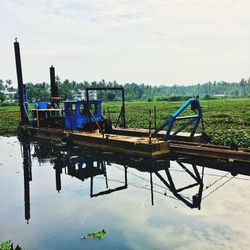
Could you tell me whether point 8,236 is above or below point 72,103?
below

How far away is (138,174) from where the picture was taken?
1198 cm

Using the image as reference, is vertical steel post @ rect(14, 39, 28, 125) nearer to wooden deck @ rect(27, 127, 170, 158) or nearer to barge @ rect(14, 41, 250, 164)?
barge @ rect(14, 41, 250, 164)

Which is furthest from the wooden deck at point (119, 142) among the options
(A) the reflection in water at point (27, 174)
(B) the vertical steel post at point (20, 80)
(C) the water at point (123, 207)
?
(B) the vertical steel post at point (20, 80)

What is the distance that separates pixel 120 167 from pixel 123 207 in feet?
15.2

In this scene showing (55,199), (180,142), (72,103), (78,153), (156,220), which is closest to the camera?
(156,220)

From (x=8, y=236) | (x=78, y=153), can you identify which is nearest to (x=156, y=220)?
(x=8, y=236)

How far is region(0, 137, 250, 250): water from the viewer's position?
6.62 meters

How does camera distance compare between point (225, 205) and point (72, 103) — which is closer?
point (225, 205)

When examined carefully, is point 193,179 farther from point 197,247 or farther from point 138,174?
point 197,247

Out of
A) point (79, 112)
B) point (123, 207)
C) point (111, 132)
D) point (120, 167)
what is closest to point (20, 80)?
point (79, 112)

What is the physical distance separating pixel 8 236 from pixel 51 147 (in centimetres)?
1240

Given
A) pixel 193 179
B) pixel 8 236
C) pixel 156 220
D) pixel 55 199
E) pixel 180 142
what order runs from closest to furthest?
pixel 8 236 < pixel 156 220 < pixel 55 199 < pixel 193 179 < pixel 180 142

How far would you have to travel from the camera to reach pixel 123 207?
858cm

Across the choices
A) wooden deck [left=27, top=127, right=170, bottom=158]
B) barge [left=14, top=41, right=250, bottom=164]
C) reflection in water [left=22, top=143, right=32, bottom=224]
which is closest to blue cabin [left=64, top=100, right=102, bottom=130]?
barge [left=14, top=41, right=250, bottom=164]
